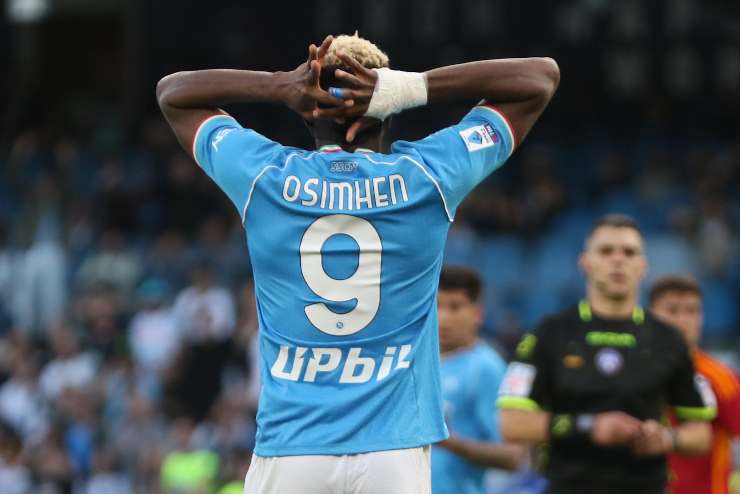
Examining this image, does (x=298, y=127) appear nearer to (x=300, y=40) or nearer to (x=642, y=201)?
(x=300, y=40)

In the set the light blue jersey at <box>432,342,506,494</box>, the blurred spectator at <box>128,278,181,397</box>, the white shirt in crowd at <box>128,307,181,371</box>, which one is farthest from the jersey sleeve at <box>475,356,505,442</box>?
the white shirt in crowd at <box>128,307,181,371</box>

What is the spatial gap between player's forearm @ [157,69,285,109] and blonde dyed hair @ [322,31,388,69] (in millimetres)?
186

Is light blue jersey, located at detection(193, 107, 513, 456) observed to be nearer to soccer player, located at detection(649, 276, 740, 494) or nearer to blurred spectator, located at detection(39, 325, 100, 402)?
soccer player, located at detection(649, 276, 740, 494)

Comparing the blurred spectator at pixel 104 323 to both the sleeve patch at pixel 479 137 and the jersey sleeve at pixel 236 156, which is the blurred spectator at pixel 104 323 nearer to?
the jersey sleeve at pixel 236 156

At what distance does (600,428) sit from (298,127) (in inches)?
524

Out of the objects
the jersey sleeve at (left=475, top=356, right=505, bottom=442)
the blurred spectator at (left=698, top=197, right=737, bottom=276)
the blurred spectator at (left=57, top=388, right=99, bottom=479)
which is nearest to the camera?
the jersey sleeve at (left=475, top=356, right=505, bottom=442)

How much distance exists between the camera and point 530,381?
618cm

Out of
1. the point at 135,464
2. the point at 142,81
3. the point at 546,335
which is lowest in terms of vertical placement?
the point at 135,464

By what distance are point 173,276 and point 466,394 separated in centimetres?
1008

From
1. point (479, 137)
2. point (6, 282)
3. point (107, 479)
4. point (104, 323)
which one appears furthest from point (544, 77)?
point (6, 282)

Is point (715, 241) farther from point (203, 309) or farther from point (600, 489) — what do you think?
point (600, 489)

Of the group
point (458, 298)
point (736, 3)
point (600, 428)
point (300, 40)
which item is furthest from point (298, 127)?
point (600, 428)

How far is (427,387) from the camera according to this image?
434cm

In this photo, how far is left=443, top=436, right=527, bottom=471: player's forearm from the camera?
662cm
